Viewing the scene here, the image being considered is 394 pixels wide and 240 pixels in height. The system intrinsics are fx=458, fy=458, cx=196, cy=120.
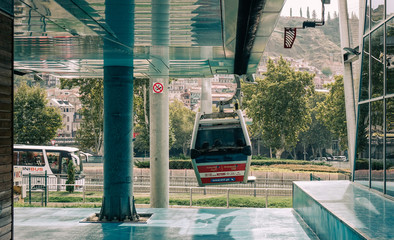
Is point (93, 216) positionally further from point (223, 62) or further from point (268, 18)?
point (268, 18)

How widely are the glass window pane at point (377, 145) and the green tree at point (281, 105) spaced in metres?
32.4

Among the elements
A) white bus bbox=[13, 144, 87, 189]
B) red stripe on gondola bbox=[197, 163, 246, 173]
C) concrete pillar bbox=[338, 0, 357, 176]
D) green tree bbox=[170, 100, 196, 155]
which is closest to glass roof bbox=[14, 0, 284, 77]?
red stripe on gondola bbox=[197, 163, 246, 173]

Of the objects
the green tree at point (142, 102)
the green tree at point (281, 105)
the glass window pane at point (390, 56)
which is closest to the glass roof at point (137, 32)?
the glass window pane at point (390, 56)

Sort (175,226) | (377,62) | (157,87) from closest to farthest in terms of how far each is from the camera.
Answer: (175,226) < (377,62) < (157,87)

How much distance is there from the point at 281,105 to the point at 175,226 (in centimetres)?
3460

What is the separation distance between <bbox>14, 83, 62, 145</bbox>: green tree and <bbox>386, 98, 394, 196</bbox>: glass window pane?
119 feet

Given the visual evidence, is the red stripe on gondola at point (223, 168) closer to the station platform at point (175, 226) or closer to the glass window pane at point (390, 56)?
the station platform at point (175, 226)

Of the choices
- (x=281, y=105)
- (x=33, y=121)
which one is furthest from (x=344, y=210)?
(x=33, y=121)

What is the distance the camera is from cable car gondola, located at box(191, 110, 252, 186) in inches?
484

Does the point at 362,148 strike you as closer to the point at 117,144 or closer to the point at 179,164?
the point at 117,144

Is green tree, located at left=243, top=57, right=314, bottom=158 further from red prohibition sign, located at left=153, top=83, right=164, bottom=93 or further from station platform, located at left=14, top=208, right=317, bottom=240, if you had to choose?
station platform, located at left=14, top=208, right=317, bottom=240

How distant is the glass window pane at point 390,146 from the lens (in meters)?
10.0

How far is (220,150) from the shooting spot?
486 inches

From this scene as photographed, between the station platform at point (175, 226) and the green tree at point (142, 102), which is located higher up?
the green tree at point (142, 102)
